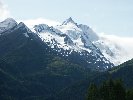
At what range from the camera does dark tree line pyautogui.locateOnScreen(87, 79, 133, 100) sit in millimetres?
137500

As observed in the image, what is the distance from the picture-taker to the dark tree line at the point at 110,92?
137500mm

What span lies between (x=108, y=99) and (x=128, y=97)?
721 cm

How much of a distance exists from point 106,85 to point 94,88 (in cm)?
456

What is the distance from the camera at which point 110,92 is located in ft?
455

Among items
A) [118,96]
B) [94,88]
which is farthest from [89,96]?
[118,96]

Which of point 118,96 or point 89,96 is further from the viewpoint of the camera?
point 89,96

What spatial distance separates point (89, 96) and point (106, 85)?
311 inches

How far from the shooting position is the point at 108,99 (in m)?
141

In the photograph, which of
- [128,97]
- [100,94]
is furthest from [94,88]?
[128,97]

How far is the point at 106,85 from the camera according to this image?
469 ft

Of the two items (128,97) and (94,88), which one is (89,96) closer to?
(94,88)

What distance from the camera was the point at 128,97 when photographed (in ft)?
463

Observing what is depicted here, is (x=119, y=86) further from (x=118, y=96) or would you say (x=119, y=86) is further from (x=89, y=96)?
(x=89, y=96)

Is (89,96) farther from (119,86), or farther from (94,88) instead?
(119,86)
